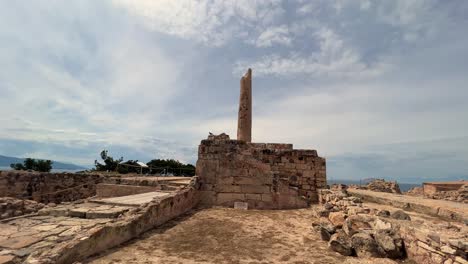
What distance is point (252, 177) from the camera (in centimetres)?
986

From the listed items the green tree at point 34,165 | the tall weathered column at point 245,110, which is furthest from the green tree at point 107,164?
the tall weathered column at point 245,110

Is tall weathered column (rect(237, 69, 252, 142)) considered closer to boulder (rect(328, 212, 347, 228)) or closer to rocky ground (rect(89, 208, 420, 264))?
rocky ground (rect(89, 208, 420, 264))

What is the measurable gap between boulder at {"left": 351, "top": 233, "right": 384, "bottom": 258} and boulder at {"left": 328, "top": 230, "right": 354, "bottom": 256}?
0.11 m

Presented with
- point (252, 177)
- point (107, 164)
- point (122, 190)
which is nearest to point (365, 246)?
point (252, 177)

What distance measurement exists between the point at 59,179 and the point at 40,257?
616 inches

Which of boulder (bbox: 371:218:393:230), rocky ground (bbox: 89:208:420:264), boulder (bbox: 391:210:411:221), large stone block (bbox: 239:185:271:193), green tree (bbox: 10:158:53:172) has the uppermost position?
A: green tree (bbox: 10:158:53:172)

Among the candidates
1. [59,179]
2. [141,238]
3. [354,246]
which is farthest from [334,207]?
[59,179]

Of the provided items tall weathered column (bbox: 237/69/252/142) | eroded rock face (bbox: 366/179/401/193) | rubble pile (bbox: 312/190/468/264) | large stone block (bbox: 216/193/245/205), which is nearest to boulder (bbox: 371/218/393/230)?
rubble pile (bbox: 312/190/468/264)

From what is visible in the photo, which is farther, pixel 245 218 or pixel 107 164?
pixel 107 164

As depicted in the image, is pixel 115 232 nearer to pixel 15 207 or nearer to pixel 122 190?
pixel 122 190

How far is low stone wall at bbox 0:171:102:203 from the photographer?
1541cm

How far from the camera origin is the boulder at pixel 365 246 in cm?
445

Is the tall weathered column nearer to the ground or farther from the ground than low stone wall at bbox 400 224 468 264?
farther from the ground

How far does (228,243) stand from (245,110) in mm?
12700
